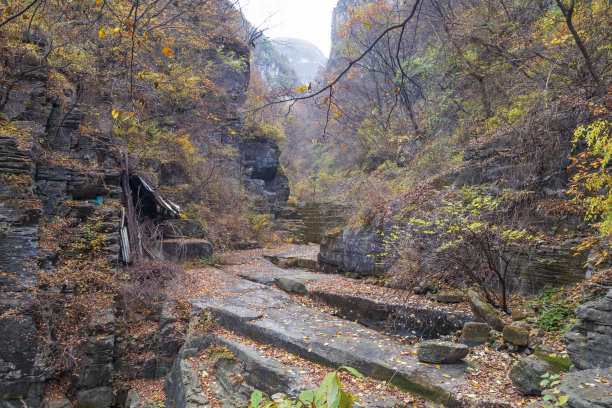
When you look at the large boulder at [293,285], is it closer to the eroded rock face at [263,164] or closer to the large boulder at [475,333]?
the large boulder at [475,333]

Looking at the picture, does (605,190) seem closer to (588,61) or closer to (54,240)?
(588,61)

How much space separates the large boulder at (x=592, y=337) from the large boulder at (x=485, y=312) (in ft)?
4.42

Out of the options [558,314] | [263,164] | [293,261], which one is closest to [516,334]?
[558,314]

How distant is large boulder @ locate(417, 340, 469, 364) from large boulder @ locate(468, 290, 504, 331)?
958 mm

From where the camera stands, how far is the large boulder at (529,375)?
354cm

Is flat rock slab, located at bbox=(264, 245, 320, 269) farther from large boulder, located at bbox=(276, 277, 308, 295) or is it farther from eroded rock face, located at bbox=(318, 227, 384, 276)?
large boulder, located at bbox=(276, 277, 308, 295)

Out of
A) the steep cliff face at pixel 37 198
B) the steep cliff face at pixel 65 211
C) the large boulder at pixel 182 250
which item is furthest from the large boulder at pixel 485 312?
the large boulder at pixel 182 250

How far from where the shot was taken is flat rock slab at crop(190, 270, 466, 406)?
4.25m

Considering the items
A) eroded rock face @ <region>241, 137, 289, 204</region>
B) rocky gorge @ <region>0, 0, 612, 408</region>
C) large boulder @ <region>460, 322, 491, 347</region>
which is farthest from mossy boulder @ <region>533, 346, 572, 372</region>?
eroded rock face @ <region>241, 137, 289, 204</region>

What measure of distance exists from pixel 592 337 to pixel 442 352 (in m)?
1.72

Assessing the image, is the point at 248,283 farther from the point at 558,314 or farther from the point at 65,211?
the point at 558,314

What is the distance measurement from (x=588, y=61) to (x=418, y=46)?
13257 millimetres

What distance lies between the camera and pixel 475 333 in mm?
5109

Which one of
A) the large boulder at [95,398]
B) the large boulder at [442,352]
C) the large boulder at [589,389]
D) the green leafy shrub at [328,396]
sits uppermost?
the green leafy shrub at [328,396]
